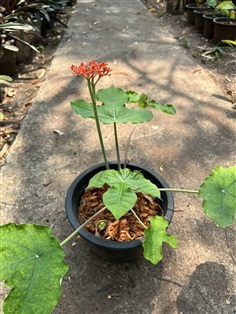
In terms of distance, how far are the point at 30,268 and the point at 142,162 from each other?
53.9 inches

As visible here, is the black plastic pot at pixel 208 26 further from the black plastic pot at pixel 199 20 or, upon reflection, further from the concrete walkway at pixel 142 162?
the concrete walkway at pixel 142 162

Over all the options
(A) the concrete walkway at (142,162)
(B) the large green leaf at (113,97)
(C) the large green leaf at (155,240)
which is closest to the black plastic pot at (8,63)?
(A) the concrete walkway at (142,162)

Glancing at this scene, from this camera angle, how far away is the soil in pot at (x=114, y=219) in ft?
4.91

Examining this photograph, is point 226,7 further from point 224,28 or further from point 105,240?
point 105,240

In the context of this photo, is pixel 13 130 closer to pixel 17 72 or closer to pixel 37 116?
pixel 37 116

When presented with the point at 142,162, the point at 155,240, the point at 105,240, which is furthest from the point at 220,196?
the point at 142,162

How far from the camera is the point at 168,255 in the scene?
1658mm

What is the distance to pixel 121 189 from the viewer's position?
1191mm

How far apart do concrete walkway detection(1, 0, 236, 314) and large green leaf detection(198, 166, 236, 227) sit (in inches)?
20.1

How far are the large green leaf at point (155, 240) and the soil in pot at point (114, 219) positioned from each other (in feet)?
0.86

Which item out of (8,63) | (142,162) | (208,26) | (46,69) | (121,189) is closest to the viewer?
(121,189)

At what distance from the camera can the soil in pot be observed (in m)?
1.50

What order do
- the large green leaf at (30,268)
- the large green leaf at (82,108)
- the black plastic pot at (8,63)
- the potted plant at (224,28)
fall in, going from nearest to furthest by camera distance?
1. the large green leaf at (30,268)
2. the large green leaf at (82,108)
3. the black plastic pot at (8,63)
4. the potted plant at (224,28)

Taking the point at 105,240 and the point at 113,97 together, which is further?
the point at 113,97
